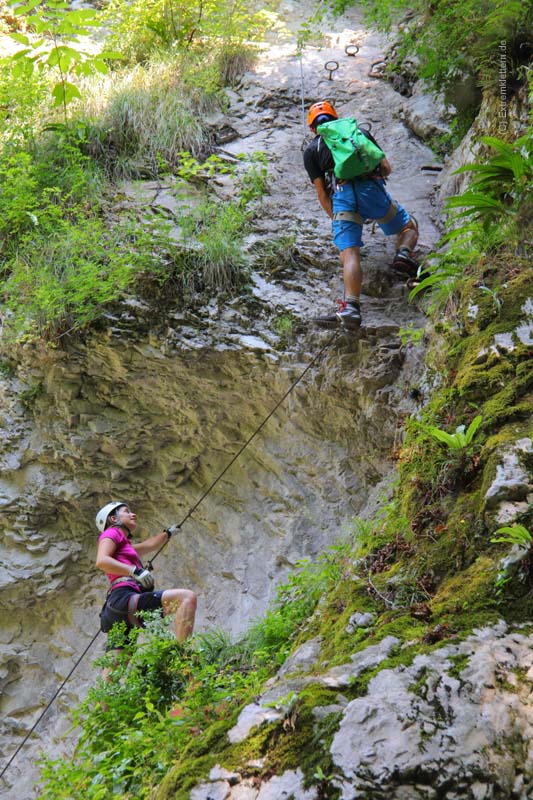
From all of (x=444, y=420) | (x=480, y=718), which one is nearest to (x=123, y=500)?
(x=444, y=420)

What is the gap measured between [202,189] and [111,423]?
2.93 meters

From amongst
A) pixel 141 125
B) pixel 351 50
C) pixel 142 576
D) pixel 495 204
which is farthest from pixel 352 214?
pixel 351 50

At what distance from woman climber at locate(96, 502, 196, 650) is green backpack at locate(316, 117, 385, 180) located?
347 cm

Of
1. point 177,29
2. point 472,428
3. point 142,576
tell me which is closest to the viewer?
point 472,428

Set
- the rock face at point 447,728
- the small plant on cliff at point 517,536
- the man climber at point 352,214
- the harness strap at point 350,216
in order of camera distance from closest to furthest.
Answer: the rock face at point 447,728
the small plant on cliff at point 517,536
the man climber at point 352,214
the harness strap at point 350,216

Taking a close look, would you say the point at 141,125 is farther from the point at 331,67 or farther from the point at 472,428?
the point at 472,428

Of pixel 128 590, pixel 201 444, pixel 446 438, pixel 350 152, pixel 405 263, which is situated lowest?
pixel 128 590

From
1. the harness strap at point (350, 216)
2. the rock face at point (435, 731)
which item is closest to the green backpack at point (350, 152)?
the harness strap at point (350, 216)

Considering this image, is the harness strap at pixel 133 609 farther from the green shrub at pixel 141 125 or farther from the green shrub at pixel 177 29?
the green shrub at pixel 177 29

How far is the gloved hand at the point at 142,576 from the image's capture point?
5055mm

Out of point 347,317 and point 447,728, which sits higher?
point 347,317

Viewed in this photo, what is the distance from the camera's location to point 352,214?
18.2 feet

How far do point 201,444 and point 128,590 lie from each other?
1.78 metres

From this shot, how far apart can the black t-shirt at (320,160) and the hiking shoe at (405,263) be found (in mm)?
940
